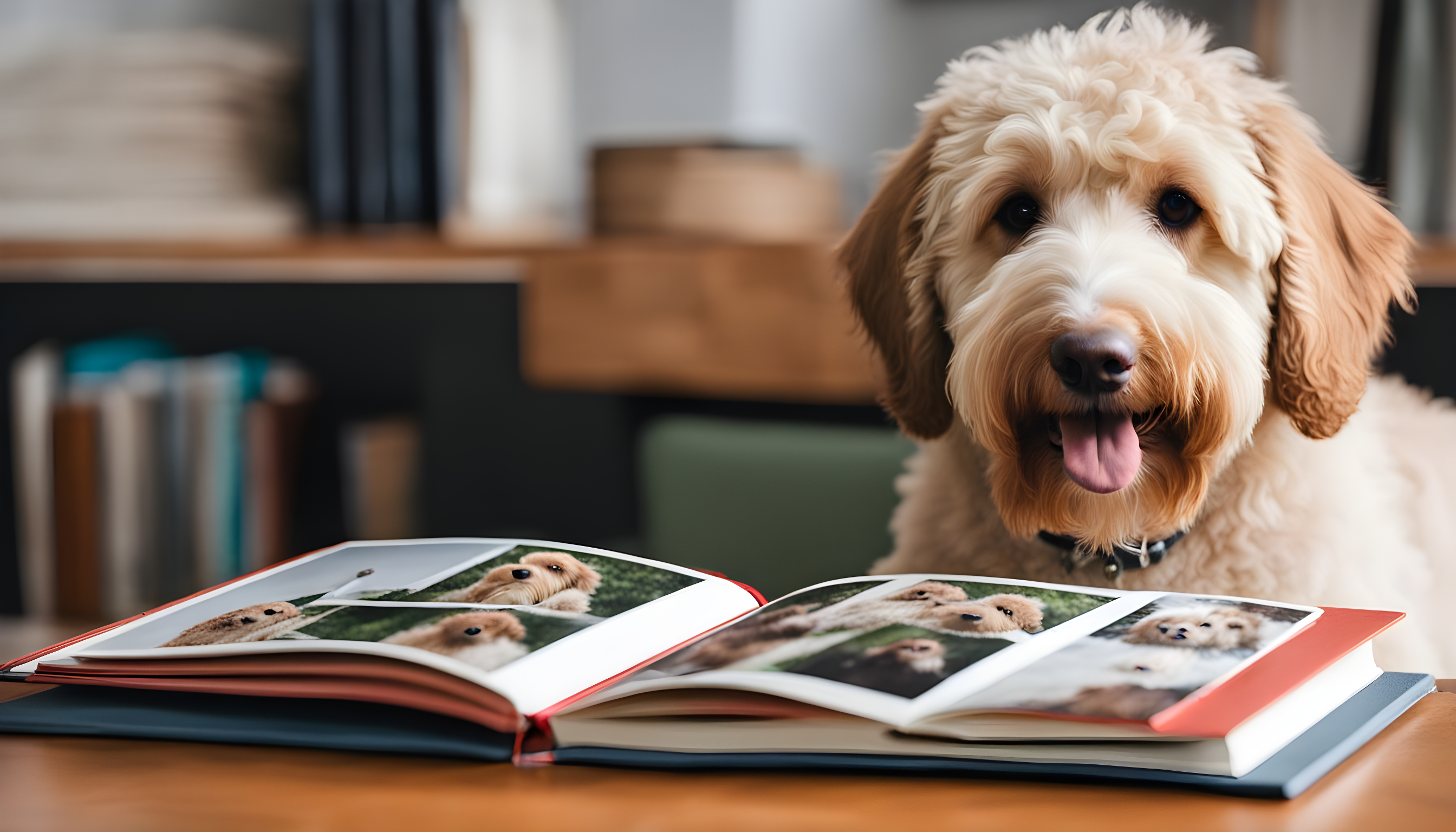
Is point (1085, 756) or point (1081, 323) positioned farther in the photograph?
point (1081, 323)

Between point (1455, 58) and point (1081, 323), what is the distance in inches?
41.9

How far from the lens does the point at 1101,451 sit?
873 mm

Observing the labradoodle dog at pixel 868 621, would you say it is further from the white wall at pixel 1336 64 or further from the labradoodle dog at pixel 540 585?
the white wall at pixel 1336 64

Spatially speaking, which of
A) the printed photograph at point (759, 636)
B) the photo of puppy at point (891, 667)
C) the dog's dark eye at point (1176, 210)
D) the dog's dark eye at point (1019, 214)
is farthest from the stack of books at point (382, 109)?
the photo of puppy at point (891, 667)

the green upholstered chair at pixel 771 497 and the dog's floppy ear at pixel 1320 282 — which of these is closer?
the dog's floppy ear at pixel 1320 282

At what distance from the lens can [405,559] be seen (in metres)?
0.82

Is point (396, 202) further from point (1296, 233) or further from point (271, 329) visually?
point (1296, 233)

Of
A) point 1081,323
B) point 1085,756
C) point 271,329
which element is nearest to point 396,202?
point 271,329

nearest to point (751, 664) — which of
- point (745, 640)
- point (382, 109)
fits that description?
point (745, 640)

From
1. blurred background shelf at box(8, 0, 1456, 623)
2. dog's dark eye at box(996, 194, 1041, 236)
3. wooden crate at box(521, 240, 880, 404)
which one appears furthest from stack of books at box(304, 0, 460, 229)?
dog's dark eye at box(996, 194, 1041, 236)

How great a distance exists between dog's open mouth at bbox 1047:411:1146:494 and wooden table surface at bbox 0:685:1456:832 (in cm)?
28

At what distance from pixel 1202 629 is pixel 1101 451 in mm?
254

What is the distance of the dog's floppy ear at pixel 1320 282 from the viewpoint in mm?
902

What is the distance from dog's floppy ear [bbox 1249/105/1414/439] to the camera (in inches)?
35.5
